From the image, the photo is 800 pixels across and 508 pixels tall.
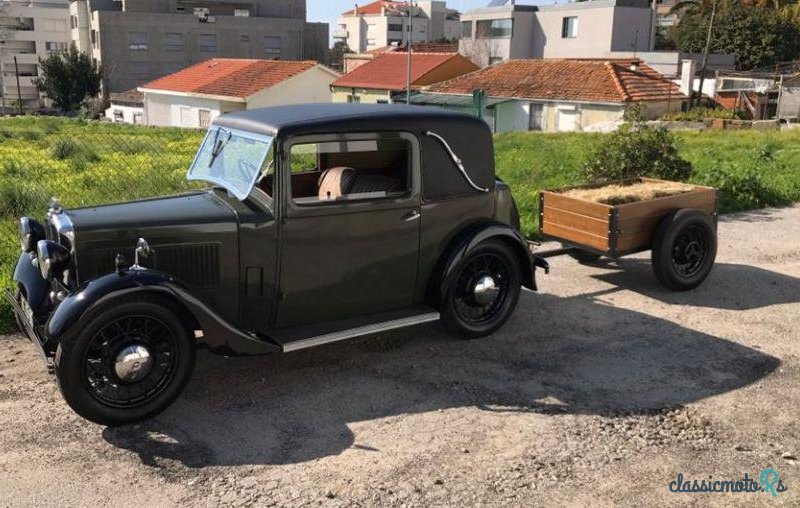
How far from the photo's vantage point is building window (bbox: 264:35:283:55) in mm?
74188

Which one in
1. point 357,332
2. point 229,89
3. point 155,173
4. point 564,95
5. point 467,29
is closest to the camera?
point 357,332

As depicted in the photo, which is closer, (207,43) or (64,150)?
(64,150)

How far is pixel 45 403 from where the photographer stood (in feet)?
15.7

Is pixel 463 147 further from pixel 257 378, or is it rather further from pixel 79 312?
pixel 79 312

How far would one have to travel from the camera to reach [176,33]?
69.2 metres

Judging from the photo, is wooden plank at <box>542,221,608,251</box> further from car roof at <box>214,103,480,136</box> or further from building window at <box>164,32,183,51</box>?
building window at <box>164,32,183,51</box>

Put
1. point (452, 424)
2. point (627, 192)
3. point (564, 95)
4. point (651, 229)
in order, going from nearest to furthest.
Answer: point (452, 424) → point (651, 229) → point (627, 192) → point (564, 95)

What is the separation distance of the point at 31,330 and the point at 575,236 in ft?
15.9

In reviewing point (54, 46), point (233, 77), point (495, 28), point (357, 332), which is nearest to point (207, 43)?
point (54, 46)

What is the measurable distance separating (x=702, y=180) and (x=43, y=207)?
10.0 metres

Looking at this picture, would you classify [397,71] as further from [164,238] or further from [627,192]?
[164,238]

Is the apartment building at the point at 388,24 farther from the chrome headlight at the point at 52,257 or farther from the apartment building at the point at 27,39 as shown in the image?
the chrome headlight at the point at 52,257

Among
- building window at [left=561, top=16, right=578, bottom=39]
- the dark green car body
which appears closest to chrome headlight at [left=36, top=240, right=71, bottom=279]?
the dark green car body

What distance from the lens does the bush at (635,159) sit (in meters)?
10.4
